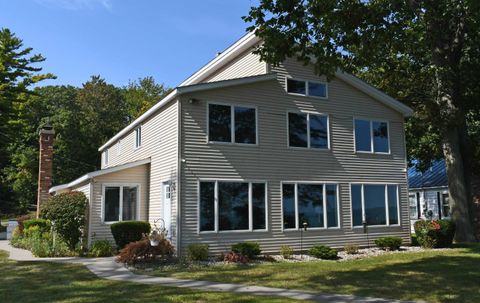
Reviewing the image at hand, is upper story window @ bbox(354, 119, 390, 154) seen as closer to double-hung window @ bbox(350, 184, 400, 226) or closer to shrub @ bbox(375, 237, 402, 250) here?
double-hung window @ bbox(350, 184, 400, 226)

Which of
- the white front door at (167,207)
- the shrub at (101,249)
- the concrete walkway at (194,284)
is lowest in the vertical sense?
the concrete walkway at (194,284)

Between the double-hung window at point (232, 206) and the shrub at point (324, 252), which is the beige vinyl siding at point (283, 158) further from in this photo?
the shrub at point (324, 252)

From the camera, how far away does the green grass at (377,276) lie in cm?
984

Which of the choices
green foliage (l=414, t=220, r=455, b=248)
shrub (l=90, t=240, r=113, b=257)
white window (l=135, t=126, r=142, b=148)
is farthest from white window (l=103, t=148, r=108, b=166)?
green foliage (l=414, t=220, r=455, b=248)

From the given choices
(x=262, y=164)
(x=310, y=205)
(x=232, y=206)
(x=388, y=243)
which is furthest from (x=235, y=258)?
(x=388, y=243)

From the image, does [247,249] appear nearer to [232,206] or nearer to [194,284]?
[232,206]

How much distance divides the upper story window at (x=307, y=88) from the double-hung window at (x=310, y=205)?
11.9ft

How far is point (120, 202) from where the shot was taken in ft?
58.9

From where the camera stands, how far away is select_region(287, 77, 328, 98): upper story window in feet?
60.3

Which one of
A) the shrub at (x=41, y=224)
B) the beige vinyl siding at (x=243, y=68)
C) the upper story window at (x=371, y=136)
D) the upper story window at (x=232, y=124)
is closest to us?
the upper story window at (x=232, y=124)

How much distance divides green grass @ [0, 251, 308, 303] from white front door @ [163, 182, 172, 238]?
3.95 meters

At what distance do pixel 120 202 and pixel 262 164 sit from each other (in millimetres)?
5654

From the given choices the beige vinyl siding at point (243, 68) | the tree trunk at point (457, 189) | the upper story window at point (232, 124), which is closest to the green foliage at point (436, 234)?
the tree trunk at point (457, 189)

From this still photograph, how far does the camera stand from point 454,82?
880 inches
